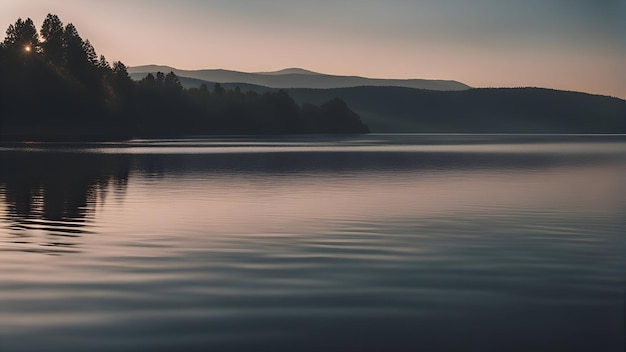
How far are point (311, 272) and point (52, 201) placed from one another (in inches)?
767

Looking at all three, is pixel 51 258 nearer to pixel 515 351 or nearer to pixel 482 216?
pixel 515 351

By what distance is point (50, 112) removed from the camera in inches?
6969

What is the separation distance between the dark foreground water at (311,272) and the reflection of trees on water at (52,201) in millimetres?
143

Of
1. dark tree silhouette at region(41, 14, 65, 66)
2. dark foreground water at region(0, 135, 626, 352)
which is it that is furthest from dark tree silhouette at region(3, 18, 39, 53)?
dark foreground water at region(0, 135, 626, 352)

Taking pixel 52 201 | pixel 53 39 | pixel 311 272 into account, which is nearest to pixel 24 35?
pixel 53 39

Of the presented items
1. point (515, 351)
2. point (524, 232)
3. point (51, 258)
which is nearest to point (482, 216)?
point (524, 232)

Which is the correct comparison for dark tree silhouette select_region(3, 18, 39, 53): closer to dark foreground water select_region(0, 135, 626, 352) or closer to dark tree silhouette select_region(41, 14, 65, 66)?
dark tree silhouette select_region(41, 14, 65, 66)

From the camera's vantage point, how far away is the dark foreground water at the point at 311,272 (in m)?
11.8

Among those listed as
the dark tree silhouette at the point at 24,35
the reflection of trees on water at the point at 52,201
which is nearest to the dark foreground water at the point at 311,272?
the reflection of trees on water at the point at 52,201

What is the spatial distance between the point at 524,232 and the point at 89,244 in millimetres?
11401

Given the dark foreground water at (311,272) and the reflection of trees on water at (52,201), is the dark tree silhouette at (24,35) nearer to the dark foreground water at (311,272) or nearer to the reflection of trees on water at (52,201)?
the reflection of trees on water at (52,201)

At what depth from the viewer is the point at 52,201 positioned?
33875 mm

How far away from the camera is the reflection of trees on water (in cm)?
2212

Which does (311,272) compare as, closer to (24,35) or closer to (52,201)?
(52,201)
